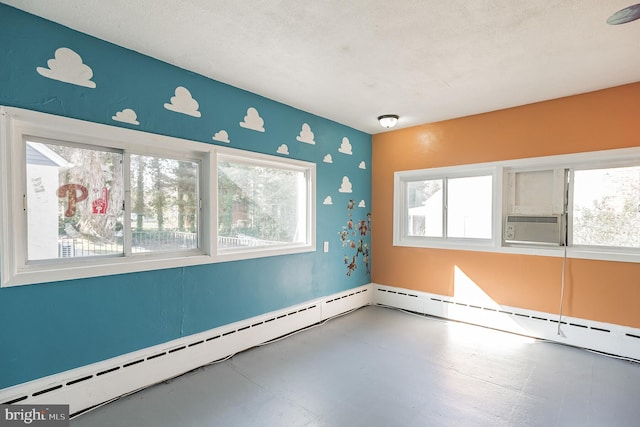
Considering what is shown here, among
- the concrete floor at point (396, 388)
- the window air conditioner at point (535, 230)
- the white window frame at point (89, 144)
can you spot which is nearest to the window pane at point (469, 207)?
the window air conditioner at point (535, 230)

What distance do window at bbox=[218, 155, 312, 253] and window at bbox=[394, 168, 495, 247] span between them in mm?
A: 1552

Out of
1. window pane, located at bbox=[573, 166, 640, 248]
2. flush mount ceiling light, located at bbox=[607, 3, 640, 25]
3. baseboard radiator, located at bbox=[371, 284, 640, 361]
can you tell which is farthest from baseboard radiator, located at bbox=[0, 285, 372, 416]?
flush mount ceiling light, located at bbox=[607, 3, 640, 25]

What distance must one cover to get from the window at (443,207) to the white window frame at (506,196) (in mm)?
14

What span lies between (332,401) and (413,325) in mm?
1889

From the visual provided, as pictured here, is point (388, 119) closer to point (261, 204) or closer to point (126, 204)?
point (261, 204)

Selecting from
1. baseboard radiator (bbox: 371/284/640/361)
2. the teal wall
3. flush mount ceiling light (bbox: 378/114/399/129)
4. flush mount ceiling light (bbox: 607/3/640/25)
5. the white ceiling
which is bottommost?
baseboard radiator (bbox: 371/284/640/361)

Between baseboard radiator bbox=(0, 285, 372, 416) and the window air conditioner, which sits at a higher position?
the window air conditioner

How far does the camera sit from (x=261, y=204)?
333cm

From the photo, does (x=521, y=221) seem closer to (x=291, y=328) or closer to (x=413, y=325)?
(x=413, y=325)

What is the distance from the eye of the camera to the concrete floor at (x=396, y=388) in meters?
2.04

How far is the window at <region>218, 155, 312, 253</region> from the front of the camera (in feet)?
9.77

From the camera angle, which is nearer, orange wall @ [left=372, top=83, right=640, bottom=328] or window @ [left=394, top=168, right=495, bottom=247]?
orange wall @ [left=372, top=83, right=640, bottom=328]

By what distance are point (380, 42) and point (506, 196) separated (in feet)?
8.36

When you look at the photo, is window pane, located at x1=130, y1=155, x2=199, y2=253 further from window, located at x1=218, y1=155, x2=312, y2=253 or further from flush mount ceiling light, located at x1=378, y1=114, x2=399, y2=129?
Answer: flush mount ceiling light, located at x1=378, y1=114, x2=399, y2=129
